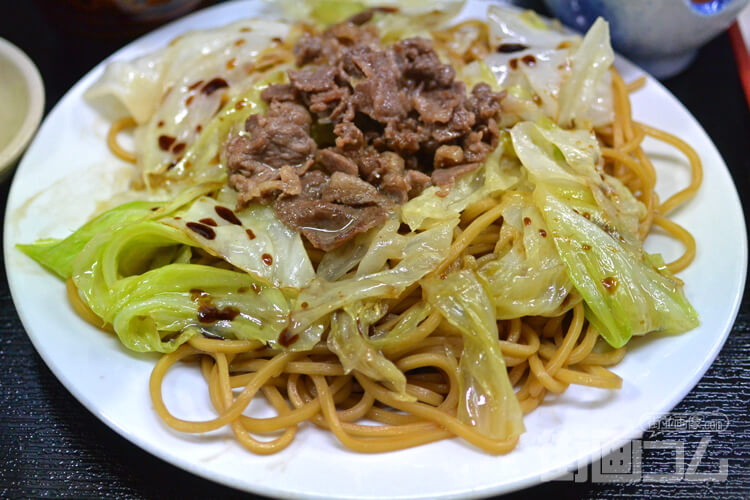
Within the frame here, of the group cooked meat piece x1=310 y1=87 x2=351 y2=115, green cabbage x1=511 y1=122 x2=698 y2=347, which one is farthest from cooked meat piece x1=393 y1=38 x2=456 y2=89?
green cabbage x1=511 y1=122 x2=698 y2=347

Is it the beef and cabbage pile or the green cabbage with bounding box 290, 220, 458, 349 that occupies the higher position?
the beef and cabbage pile

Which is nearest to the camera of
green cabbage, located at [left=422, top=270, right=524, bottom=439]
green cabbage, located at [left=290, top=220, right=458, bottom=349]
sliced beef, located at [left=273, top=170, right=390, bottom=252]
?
green cabbage, located at [left=422, top=270, right=524, bottom=439]

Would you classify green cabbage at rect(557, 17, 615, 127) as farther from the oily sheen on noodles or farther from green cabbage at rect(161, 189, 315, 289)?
green cabbage at rect(161, 189, 315, 289)

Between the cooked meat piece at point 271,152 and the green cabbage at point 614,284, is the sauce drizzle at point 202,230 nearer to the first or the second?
the cooked meat piece at point 271,152

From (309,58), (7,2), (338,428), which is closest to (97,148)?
(309,58)

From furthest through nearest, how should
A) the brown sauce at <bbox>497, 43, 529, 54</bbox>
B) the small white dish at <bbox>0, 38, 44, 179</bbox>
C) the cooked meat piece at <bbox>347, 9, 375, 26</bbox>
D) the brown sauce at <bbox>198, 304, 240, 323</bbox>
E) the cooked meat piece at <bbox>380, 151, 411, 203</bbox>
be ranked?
the cooked meat piece at <bbox>347, 9, 375, 26</bbox> → the brown sauce at <bbox>497, 43, 529, 54</bbox> → the small white dish at <bbox>0, 38, 44, 179</bbox> → the cooked meat piece at <bbox>380, 151, 411, 203</bbox> → the brown sauce at <bbox>198, 304, 240, 323</bbox>

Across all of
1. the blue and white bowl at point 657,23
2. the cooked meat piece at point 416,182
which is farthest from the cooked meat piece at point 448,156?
the blue and white bowl at point 657,23

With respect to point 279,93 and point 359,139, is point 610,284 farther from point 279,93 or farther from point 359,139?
point 279,93

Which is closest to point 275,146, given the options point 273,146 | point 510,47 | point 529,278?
point 273,146
